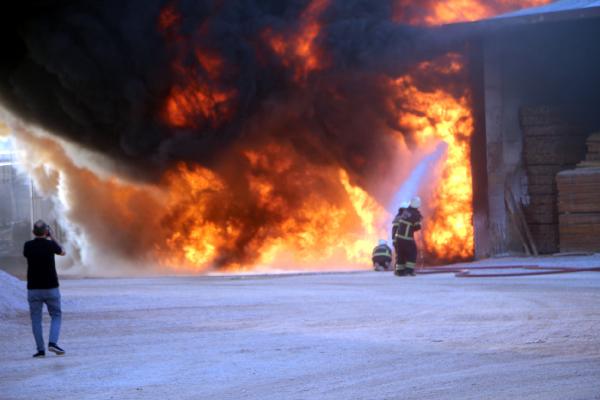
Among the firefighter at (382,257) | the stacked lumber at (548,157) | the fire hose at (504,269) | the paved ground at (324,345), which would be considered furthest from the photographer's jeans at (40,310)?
the stacked lumber at (548,157)

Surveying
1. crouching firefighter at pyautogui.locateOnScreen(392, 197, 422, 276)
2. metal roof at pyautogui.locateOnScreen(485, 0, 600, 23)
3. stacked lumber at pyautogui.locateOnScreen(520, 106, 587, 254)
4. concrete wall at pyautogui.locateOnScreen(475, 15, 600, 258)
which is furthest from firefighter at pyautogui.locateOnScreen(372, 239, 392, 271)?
metal roof at pyautogui.locateOnScreen(485, 0, 600, 23)

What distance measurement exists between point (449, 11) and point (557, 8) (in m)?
2.78

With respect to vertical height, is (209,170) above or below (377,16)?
below

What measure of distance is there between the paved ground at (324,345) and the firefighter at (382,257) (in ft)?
19.0

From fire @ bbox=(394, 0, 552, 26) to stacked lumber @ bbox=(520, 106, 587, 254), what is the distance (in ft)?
8.43

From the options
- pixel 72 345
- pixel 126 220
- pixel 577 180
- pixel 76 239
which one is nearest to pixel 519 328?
pixel 72 345

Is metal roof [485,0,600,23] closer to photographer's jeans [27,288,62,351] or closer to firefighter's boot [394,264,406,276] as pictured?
firefighter's boot [394,264,406,276]

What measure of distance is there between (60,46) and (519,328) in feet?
54.4

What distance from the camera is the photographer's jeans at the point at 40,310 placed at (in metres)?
9.38

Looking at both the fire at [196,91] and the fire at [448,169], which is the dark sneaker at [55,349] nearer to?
the fire at [448,169]

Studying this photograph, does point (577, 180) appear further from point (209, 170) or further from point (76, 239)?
point (76, 239)

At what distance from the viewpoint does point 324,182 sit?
25.0 metres

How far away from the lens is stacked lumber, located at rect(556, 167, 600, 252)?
2128cm

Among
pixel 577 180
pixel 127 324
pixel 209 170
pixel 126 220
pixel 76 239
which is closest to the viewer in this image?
pixel 127 324
